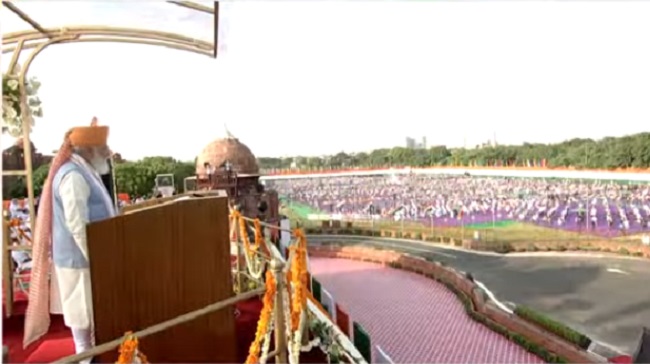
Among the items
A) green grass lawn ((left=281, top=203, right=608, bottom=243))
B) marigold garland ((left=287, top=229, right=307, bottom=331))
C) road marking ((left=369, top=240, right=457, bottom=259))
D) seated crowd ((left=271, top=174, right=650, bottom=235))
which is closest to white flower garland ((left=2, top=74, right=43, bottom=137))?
marigold garland ((left=287, top=229, right=307, bottom=331))

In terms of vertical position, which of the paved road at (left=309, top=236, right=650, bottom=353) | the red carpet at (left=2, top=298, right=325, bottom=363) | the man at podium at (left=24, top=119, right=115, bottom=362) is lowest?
the paved road at (left=309, top=236, right=650, bottom=353)

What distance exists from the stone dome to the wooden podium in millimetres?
1443

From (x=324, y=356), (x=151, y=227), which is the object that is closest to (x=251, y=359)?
(x=151, y=227)

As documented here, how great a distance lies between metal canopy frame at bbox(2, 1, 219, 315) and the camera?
1592mm

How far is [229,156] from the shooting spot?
3328 millimetres

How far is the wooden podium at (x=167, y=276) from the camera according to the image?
123cm

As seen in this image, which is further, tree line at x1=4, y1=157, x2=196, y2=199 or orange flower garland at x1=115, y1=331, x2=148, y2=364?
tree line at x1=4, y1=157, x2=196, y2=199

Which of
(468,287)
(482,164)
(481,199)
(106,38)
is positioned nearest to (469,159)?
(482,164)

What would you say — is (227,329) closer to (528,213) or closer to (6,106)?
(6,106)

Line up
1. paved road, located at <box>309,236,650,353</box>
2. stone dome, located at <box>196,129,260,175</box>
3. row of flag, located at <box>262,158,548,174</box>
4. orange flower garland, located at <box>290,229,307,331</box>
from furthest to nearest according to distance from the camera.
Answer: row of flag, located at <box>262,158,548,174</box>
paved road, located at <box>309,236,650,353</box>
stone dome, located at <box>196,129,260,175</box>
orange flower garland, located at <box>290,229,307,331</box>

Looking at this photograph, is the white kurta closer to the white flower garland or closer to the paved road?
the white flower garland

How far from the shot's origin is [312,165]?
3.31 meters

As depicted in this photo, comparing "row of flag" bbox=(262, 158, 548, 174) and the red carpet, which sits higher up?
"row of flag" bbox=(262, 158, 548, 174)

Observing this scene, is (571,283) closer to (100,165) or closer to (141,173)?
(141,173)
